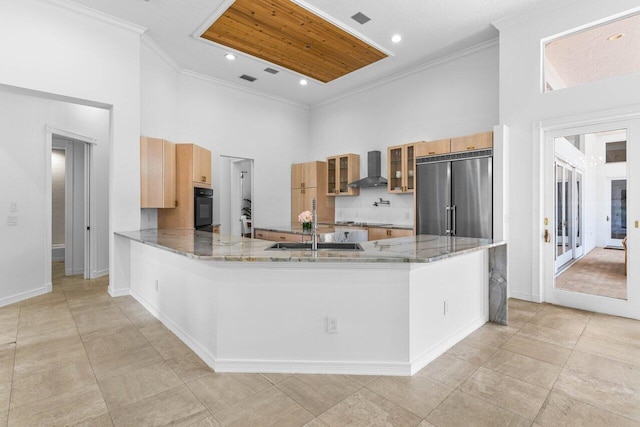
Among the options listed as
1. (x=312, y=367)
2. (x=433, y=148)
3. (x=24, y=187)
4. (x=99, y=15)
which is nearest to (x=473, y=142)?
(x=433, y=148)

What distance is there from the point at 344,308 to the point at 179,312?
155 cm

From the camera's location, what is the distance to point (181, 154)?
4879mm

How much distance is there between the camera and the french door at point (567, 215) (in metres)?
3.92

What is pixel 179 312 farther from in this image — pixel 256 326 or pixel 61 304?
pixel 61 304

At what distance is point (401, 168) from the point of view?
555 cm

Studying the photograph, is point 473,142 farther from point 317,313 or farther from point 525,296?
point 317,313

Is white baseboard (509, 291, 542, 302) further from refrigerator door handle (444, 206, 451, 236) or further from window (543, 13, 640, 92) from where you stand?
window (543, 13, 640, 92)

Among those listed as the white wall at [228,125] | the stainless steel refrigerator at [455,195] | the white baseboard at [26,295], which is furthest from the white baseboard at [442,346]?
the white baseboard at [26,295]

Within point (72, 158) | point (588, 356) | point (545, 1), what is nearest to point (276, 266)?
point (588, 356)

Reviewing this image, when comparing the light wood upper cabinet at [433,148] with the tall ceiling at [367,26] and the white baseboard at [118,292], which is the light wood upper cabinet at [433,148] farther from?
the white baseboard at [118,292]

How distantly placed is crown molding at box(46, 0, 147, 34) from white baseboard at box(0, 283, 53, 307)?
3.43 m

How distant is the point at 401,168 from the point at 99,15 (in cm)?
463

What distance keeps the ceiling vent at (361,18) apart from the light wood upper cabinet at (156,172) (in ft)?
9.96

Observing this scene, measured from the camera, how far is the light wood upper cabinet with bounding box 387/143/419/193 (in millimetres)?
5328
